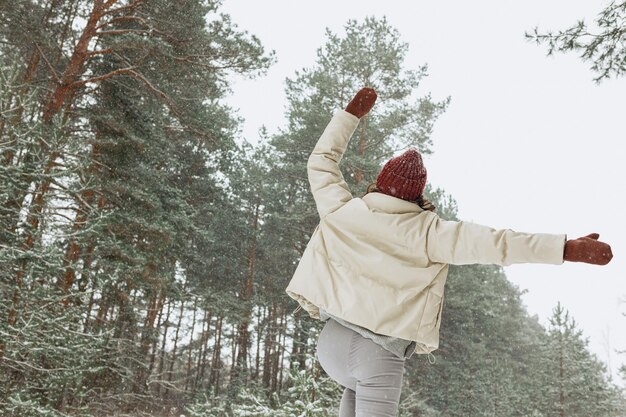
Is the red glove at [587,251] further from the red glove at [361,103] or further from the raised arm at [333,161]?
the red glove at [361,103]

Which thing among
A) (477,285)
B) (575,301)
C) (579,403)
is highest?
(575,301)

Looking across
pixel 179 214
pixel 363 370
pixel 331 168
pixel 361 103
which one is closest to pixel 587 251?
pixel 363 370

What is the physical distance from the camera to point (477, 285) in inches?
801

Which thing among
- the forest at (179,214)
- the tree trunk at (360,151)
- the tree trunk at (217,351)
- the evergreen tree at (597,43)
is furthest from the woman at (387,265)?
the tree trunk at (217,351)

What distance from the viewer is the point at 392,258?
1.91 meters

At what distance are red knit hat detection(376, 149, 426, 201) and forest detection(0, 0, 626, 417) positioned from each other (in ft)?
2.77

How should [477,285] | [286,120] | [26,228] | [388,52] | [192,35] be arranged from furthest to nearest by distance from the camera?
[477,285] → [286,120] → [388,52] → [192,35] → [26,228]

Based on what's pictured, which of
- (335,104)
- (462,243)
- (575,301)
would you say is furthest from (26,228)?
(575,301)

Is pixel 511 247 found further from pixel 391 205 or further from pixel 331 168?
pixel 331 168

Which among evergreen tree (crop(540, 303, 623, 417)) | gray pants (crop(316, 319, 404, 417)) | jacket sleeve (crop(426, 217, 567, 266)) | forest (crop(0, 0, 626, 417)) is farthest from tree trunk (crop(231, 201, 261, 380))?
jacket sleeve (crop(426, 217, 567, 266))

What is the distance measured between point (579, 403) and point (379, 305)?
64.0ft

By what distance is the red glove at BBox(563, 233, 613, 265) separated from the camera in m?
1.62

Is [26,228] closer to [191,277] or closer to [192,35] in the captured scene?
[192,35]

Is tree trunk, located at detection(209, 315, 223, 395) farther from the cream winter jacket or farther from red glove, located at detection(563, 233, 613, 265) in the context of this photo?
red glove, located at detection(563, 233, 613, 265)
